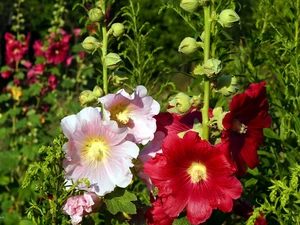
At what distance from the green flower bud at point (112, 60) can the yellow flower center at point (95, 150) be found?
16cm

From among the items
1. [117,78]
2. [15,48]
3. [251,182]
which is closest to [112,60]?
[117,78]

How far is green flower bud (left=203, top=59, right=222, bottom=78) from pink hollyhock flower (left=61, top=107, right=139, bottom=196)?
209 mm

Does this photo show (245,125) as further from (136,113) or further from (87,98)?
(87,98)

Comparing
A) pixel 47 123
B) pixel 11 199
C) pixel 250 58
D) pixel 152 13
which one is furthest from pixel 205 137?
pixel 152 13

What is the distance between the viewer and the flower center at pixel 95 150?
1.48m

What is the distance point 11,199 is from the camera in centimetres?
396

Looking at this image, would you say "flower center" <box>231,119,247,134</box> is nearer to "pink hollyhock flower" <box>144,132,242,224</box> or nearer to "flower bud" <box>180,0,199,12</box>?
"pink hollyhock flower" <box>144,132,242,224</box>

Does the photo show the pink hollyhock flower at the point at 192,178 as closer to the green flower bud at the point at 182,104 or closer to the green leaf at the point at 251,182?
the green flower bud at the point at 182,104

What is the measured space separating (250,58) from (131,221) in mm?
1192

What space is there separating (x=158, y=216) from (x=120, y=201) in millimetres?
84

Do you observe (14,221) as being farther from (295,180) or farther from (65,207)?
(295,180)

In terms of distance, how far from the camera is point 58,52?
4824mm

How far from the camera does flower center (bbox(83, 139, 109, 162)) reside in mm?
1475

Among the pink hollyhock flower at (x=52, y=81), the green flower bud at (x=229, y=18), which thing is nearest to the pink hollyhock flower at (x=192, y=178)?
the green flower bud at (x=229, y=18)
